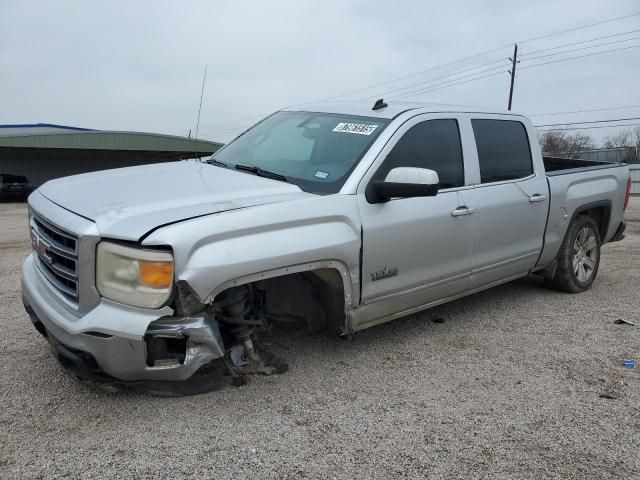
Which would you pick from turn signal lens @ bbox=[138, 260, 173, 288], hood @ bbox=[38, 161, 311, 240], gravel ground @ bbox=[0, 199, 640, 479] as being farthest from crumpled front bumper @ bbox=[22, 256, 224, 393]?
hood @ bbox=[38, 161, 311, 240]

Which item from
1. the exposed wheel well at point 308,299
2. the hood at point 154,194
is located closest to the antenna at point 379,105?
the hood at point 154,194

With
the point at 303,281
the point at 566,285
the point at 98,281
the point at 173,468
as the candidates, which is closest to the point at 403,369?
the point at 303,281

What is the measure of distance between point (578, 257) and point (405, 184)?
320 cm

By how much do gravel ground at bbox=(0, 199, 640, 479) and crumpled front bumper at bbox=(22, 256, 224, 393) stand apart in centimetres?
31

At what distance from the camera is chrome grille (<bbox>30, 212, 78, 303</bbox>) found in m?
2.81

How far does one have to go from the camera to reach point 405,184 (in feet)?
11.1

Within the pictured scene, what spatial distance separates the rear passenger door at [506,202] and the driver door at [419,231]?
7.5 inches

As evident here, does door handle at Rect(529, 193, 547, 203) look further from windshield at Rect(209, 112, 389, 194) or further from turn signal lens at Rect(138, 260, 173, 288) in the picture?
turn signal lens at Rect(138, 260, 173, 288)

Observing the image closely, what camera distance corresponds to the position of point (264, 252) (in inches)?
115

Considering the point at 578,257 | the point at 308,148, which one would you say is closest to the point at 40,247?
the point at 308,148

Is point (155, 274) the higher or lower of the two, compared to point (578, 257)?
higher

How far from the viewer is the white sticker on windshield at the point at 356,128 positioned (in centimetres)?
384

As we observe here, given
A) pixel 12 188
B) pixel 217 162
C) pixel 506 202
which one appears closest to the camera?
pixel 217 162

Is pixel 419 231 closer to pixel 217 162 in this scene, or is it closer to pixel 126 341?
pixel 217 162
